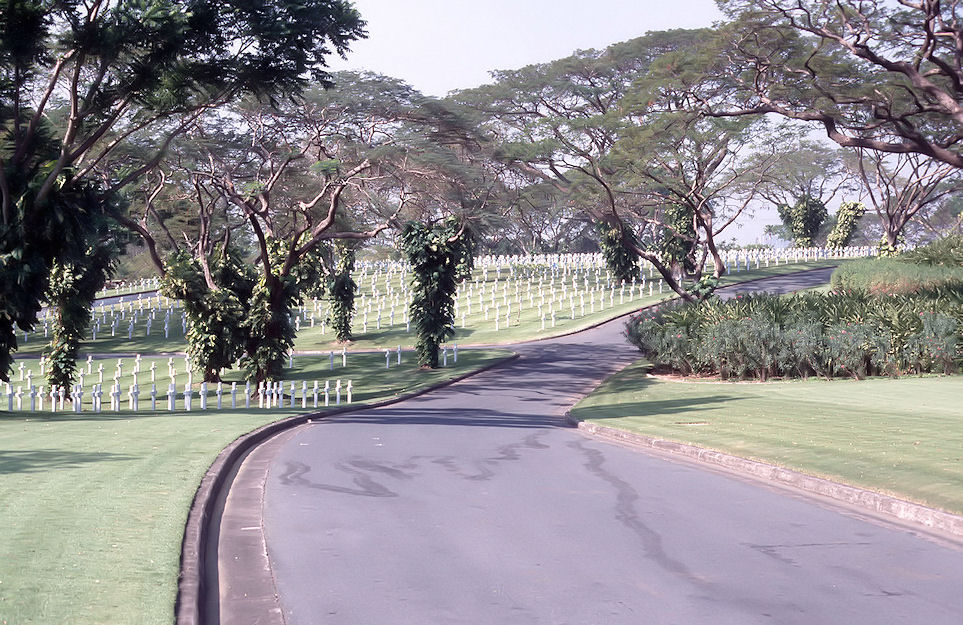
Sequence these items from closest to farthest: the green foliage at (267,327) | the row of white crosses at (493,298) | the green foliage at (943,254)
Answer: the green foliage at (267,327) < the green foliage at (943,254) < the row of white crosses at (493,298)

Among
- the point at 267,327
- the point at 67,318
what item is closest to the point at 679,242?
the point at 267,327

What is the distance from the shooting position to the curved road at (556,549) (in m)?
6.70

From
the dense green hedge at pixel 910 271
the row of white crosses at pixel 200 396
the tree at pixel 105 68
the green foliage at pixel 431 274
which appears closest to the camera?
the tree at pixel 105 68

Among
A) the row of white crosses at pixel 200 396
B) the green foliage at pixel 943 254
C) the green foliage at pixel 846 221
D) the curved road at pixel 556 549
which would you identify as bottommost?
the row of white crosses at pixel 200 396

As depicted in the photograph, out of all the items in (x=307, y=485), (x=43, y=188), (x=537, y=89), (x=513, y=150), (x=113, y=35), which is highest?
(x=537, y=89)

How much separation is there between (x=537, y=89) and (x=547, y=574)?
2508 inches

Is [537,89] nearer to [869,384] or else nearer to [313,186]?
[313,186]

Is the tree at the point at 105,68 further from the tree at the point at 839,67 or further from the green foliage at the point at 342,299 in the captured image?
the green foliage at the point at 342,299

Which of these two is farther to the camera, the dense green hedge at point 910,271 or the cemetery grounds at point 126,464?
the dense green hedge at point 910,271

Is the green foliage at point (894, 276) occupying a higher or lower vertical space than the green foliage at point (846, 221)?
lower

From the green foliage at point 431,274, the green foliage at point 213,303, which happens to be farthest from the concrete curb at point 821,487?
the green foliage at point 431,274

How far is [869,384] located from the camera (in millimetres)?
24703

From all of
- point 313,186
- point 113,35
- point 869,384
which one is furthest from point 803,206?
point 113,35

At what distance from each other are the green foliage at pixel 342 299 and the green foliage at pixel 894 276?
22843 mm
